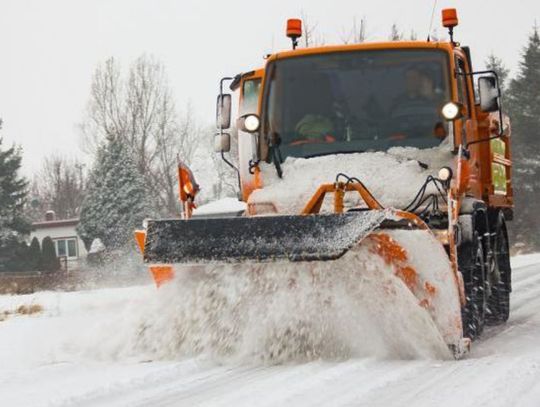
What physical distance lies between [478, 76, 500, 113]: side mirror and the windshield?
0.30 meters

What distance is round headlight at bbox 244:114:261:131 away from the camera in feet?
25.8

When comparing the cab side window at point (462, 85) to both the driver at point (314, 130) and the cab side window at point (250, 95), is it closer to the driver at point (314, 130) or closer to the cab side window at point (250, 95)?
the driver at point (314, 130)

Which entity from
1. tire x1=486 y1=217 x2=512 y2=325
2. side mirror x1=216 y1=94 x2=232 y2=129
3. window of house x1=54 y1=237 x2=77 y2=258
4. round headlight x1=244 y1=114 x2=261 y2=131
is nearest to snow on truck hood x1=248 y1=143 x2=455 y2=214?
round headlight x1=244 y1=114 x2=261 y2=131

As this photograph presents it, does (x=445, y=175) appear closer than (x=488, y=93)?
Yes

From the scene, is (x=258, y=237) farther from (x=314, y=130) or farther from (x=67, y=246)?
(x=67, y=246)

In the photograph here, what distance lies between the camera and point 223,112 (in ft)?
27.8

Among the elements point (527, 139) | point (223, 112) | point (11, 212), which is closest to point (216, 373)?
point (223, 112)

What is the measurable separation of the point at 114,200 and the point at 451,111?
3407 centimetres

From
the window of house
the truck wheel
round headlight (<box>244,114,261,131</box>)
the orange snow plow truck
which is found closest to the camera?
the orange snow plow truck

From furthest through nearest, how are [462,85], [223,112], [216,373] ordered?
[223,112] → [462,85] → [216,373]

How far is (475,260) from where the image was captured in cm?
772

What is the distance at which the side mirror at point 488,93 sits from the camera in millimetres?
7672

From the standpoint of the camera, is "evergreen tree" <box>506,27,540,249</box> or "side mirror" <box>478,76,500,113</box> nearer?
"side mirror" <box>478,76,500,113</box>

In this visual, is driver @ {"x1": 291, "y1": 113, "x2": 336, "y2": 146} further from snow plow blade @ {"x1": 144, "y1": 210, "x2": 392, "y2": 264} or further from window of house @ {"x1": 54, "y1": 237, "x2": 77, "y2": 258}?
window of house @ {"x1": 54, "y1": 237, "x2": 77, "y2": 258}
